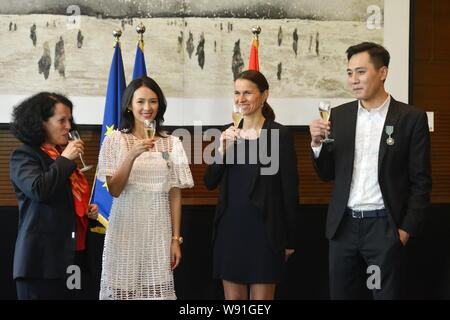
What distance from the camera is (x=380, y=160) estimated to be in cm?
339

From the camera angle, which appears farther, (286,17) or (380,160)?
(286,17)

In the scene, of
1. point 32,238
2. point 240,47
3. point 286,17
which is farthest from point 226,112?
point 32,238

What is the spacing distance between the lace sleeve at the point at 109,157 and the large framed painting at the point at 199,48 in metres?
1.21

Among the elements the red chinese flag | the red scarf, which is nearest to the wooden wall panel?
the red chinese flag

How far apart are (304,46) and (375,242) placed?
2035mm

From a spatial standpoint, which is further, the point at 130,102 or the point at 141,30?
the point at 141,30

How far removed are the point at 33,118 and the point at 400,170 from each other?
193cm

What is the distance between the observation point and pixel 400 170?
3.40 metres

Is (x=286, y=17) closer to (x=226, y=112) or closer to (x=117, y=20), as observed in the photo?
(x=226, y=112)

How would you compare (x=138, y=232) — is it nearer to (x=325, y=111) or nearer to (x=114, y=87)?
(x=325, y=111)

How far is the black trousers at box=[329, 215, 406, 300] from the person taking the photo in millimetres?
3342

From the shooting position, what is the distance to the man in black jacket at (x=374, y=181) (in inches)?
132

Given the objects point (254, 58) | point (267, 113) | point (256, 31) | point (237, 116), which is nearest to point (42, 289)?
point (237, 116)

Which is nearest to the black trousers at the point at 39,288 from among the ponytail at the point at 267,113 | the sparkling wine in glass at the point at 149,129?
the sparkling wine in glass at the point at 149,129
